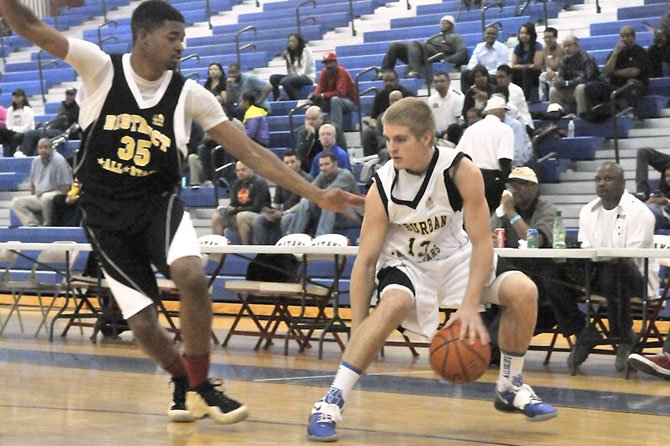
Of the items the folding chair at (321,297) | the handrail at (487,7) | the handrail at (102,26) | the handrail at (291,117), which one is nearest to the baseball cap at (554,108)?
the handrail at (487,7)

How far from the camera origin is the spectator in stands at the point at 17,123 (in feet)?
59.9

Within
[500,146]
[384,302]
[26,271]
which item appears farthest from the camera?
[26,271]

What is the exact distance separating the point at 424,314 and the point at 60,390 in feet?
8.34

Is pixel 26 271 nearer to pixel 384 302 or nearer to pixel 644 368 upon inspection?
pixel 644 368

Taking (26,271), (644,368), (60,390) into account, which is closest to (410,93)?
(26,271)

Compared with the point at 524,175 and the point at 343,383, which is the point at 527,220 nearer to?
the point at 524,175

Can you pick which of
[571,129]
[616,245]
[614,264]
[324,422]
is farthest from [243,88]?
[324,422]

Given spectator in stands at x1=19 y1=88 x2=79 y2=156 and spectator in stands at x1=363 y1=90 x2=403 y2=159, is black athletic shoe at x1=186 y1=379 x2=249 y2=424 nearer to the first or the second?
spectator in stands at x1=363 y1=90 x2=403 y2=159

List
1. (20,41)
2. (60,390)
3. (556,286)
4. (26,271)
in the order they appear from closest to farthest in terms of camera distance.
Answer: (60,390)
(556,286)
(26,271)
(20,41)

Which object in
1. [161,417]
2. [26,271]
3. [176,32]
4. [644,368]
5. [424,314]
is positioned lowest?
[26,271]

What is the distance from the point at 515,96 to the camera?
42.3 ft

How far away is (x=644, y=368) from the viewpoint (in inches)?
288

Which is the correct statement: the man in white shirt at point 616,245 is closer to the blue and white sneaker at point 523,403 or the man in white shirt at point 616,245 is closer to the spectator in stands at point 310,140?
the blue and white sneaker at point 523,403

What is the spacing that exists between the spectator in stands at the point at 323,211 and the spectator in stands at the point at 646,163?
2.72m
